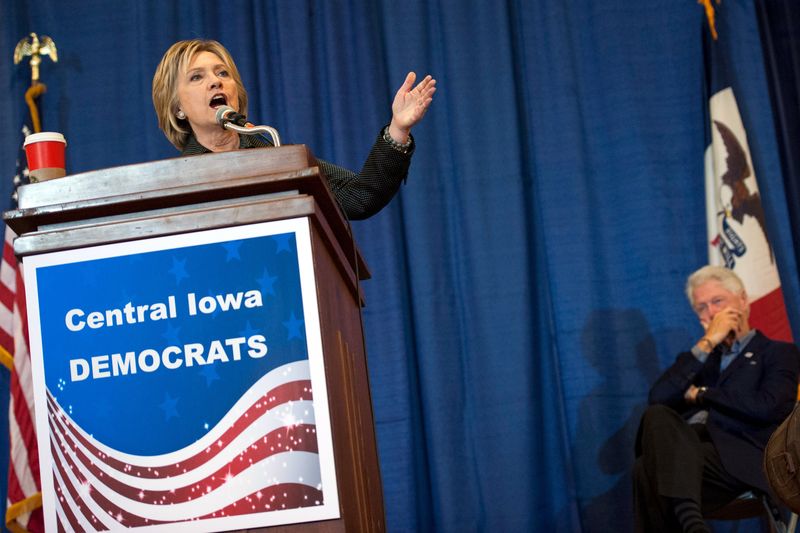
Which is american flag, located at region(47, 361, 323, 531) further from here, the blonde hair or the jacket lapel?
the jacket lapel

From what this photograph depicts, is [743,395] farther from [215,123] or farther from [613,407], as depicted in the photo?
[215,123]

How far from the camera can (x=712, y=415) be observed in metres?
3.08

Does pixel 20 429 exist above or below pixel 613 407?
above

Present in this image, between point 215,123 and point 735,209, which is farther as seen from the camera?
point 735,209

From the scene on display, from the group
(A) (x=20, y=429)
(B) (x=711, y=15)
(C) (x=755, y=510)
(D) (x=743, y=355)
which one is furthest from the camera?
(B) (x=711, y=15)

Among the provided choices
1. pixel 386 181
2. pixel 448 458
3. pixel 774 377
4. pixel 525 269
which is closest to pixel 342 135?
pixel 525 269

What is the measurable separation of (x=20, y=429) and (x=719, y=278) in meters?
2.56

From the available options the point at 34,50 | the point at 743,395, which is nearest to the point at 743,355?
the point at 743,395

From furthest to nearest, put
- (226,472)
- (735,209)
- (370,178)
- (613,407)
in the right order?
(613,407)
(735,209)
(370,178)
(226,472)

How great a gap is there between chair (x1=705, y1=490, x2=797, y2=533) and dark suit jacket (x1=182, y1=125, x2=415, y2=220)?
1693mm

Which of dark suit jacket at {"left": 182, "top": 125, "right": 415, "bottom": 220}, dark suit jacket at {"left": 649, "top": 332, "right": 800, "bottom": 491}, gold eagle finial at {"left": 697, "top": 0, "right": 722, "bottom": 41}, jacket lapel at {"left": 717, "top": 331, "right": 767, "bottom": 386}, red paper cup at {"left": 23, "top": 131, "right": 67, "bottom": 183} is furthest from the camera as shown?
gold eagle finial at {"left": 697, "top": 0, "right": 722, "bottom": 41}

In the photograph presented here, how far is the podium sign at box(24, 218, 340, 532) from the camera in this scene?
1.16 metres

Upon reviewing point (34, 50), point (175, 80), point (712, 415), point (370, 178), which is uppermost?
point (34, 50)

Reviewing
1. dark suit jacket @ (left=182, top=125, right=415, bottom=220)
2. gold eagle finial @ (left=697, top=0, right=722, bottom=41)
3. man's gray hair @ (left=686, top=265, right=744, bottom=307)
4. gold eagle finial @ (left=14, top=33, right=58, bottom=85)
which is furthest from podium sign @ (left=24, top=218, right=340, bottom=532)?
gold eagle finial @ (left=697, top=0, right=722, bottom=41)
